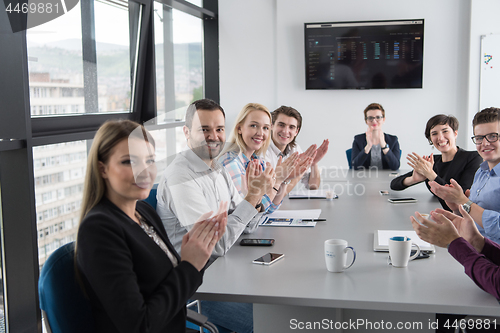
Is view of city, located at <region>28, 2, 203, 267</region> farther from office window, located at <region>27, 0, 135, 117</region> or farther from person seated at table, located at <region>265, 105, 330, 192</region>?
person seated at table, located at <region>265, 105, 330, 192</region>

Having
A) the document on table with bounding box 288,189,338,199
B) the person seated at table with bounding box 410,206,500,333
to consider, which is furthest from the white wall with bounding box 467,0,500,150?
the person seated at table with bounding box 410,206,500,333

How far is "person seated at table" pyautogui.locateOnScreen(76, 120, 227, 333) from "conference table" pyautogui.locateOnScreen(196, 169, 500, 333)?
0.58 ft

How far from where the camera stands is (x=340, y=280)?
1.42 metres

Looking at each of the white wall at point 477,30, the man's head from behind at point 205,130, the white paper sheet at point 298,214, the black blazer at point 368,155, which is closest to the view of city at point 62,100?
the man's head from behind at point 205,130

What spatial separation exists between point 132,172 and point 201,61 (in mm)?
4520

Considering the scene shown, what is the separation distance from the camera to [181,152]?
2.03 metres

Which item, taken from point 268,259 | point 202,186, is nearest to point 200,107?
point 202,186

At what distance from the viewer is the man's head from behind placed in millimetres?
2107

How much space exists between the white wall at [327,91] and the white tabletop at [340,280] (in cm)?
353

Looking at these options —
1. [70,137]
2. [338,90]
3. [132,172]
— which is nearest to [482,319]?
[132,172]

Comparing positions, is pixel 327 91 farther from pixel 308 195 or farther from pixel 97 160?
pixel 97 160

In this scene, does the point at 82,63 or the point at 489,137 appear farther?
the point at 82,63

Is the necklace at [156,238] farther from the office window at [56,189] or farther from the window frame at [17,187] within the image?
the office window at [56,189]

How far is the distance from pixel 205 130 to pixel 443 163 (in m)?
1.88
